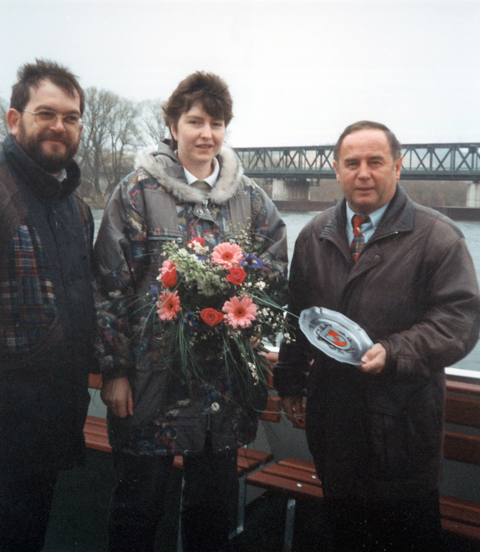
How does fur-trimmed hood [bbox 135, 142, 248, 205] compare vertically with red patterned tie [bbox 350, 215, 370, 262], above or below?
above

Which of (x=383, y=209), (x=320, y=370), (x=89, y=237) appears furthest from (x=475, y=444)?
(x=89, y=237)

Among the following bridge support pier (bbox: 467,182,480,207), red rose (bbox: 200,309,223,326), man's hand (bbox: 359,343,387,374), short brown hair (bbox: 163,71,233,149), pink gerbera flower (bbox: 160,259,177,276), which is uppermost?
short brown hair (bbox: 163,71,233,149)

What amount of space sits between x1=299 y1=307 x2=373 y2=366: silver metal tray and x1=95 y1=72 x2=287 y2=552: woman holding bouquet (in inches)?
11.4

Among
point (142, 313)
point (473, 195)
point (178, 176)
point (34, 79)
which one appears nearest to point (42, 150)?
point (34, 79)

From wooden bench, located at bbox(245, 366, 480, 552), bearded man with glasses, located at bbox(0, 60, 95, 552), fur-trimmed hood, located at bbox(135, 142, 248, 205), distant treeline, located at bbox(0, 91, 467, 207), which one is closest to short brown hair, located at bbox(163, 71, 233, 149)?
fur-trimmed hood, located at bbox(135, 142, 248, 205)

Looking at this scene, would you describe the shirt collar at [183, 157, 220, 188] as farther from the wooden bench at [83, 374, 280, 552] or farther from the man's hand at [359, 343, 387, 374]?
the wooden bench at [83, 374, 280, 552]

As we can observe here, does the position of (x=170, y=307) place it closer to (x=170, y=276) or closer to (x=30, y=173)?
(x=170, y=276)

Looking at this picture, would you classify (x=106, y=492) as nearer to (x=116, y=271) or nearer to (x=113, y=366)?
(x=113, y=366)

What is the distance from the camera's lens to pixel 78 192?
7.95 feet

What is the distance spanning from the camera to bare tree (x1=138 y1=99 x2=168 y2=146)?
2664 mm

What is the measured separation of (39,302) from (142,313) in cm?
38

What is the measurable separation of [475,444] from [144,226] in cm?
183

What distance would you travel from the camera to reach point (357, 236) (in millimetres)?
2154

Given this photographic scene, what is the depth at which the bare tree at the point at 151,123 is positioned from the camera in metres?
2.66
